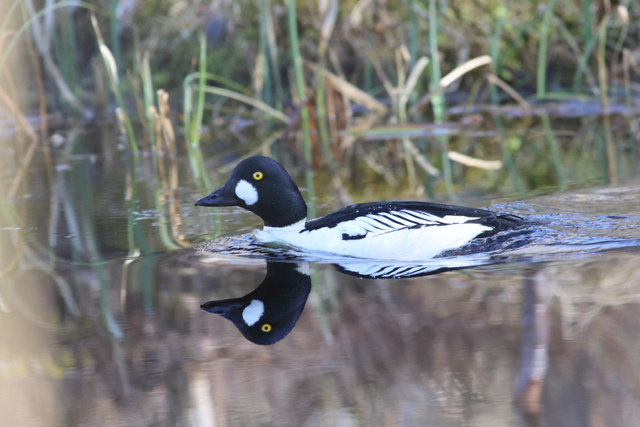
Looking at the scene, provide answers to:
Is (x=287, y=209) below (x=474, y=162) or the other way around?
the other way around

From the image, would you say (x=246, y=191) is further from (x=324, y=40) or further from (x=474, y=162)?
(x=324, y=40)

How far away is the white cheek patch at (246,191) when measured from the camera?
455 centimetres

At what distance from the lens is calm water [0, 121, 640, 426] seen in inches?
95.0

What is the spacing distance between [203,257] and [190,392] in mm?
1756

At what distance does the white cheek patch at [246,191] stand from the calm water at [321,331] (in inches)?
10.7

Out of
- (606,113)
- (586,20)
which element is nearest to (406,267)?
(606,113)

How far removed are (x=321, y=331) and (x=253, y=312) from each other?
399 mm

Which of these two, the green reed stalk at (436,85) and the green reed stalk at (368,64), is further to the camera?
the green reed stalk at (368,64)

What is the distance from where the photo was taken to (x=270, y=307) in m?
3.41

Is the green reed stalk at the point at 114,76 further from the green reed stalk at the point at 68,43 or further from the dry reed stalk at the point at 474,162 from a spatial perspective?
the dry reed stalk at the point at 474,162

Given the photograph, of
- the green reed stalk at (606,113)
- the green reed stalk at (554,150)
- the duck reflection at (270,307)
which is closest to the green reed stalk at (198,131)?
the duck reflection at (270,307)

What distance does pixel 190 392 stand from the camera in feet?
8.39

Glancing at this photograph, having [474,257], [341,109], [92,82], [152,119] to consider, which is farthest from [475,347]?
[92,82]

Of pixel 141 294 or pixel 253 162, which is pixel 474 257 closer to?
pixel 253 162
